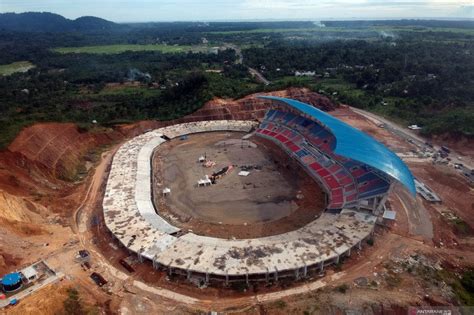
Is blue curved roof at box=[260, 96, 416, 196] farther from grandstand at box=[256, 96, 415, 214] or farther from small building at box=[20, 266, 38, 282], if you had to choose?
small building at box=[20, 266, 38, 282]

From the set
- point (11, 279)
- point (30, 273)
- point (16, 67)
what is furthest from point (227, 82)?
point (16, 67)

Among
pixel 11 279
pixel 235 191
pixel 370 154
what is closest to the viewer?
pixel 11 279

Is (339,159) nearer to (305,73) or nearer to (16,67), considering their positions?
(305,73)

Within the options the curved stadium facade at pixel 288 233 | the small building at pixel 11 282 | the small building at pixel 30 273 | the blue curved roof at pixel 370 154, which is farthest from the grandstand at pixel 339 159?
the small building at pixel 11 282

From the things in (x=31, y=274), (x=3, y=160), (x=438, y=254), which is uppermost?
(x=3, y=160)

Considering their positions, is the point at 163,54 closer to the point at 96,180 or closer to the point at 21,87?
the point at 21,87

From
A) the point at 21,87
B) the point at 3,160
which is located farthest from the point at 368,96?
the point at 21,87

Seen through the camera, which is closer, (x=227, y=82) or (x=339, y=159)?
(x=339, y=159)
